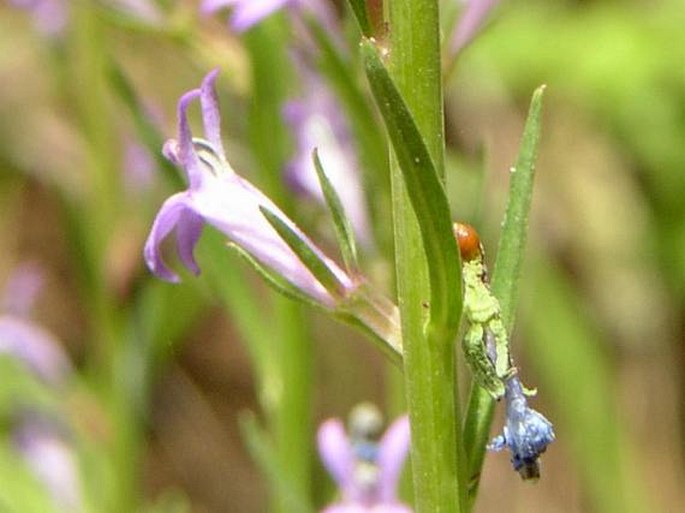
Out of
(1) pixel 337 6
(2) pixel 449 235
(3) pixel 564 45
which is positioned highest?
(3) pixel 564 45

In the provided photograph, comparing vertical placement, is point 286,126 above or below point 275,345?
above

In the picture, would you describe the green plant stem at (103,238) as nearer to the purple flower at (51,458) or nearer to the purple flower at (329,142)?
the purple flower at (51,458)

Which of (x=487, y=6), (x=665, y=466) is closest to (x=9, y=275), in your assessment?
(x=665, y=466)

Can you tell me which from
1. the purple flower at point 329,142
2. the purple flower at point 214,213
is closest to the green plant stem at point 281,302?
the purple flower at point 329,142

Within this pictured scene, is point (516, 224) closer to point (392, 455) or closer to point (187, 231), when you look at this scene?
point (187, 231)

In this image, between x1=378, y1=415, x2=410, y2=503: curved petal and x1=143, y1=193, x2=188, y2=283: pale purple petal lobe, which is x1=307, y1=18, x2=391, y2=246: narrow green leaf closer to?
x1=378, y1=415, x2=410, y2=503: curved petal

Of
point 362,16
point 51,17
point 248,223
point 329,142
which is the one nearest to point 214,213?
point 248,223

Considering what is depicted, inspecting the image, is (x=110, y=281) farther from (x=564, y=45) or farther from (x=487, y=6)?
(x=564, y=45)
